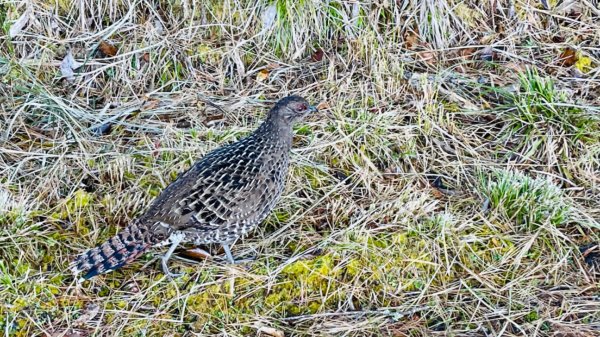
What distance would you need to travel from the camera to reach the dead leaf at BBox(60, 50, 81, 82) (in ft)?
19.5

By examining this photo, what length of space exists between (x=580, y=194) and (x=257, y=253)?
6.60ft

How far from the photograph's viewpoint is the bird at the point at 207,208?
4.40 m

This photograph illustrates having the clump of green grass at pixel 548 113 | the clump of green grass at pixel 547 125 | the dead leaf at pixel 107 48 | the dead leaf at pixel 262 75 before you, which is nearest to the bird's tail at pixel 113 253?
the dead leaf at pixel 262 75

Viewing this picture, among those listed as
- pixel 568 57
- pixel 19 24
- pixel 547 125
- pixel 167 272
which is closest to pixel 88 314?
pixel 167 272

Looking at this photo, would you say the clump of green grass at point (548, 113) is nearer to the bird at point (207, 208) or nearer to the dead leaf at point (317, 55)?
the dead leaf at point (317, 55)

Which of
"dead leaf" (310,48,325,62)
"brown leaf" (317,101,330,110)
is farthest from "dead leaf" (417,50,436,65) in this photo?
"brown leaf" (317,101,330,110)

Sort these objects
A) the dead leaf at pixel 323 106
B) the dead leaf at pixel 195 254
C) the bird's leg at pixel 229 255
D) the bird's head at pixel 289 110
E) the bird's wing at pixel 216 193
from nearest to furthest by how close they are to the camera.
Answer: the bird's wing at pixel 216 193
the bird's leg at pixel 229 255
the dead leaf at pixel 195 254
the bird's head at pixel 289 110
the dead leaf at pixel 323 106

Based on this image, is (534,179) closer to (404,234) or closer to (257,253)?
(404,234)

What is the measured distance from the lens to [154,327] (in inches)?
166

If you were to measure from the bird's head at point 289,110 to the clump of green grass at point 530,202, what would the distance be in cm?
122

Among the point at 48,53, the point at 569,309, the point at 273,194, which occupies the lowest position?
the point at 569,309

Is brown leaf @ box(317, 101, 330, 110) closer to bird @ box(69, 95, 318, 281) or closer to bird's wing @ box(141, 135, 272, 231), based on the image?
bird @ box(69, 95, 318, 281)

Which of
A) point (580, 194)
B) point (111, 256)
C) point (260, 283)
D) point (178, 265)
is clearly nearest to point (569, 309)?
point (580, 194)

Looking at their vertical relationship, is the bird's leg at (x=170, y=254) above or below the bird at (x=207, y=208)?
below
